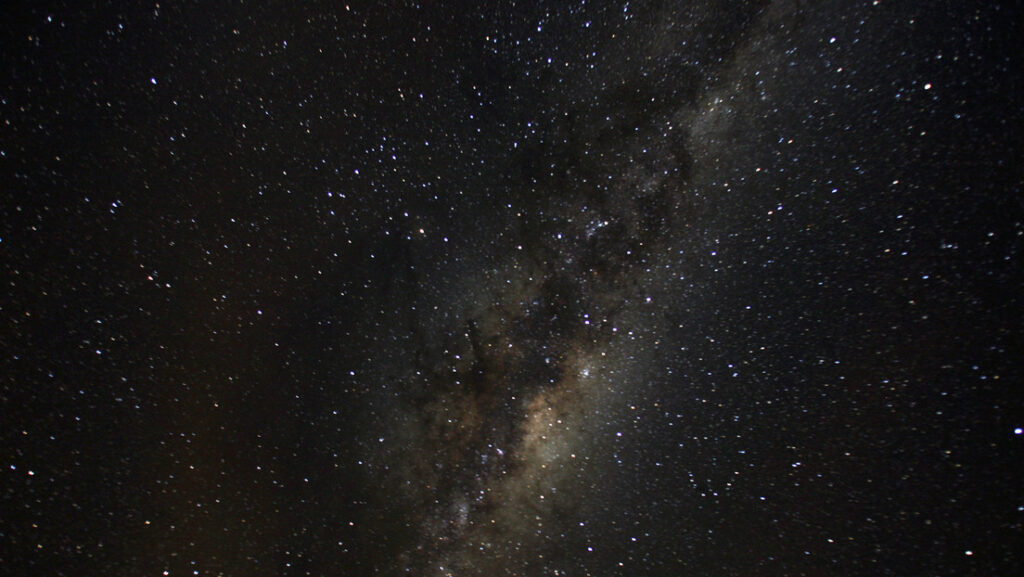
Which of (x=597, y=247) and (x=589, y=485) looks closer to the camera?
(x=597, y=247)

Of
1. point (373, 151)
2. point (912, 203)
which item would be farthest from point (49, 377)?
point (912, 203)

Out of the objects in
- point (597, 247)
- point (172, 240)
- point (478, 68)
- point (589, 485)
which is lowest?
point (589, 485)

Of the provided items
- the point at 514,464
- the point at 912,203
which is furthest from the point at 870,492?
the point at 514,464

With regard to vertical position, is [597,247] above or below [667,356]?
above

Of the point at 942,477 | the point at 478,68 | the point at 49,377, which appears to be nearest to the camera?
the point at 49,377

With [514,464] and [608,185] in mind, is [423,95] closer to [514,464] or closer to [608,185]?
[608,185]

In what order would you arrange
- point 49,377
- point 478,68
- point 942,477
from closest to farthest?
point 49,377 < point 478,68 < point 942,477

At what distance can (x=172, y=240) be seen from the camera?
2.86 ft

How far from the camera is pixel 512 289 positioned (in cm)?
106

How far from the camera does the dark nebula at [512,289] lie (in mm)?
825

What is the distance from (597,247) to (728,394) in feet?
1.91

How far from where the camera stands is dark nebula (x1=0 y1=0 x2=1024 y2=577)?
32.5 inches

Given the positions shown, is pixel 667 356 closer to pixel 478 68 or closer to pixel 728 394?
pixel 728 394

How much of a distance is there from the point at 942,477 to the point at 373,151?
184 cm
